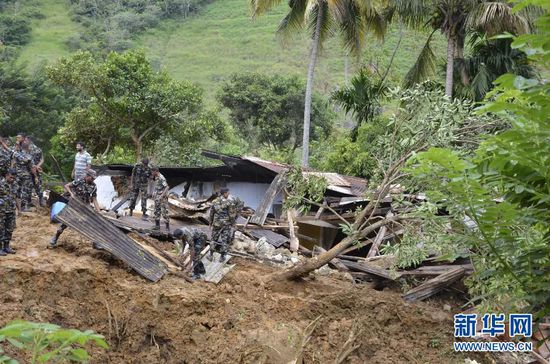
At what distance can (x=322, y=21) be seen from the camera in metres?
21.1

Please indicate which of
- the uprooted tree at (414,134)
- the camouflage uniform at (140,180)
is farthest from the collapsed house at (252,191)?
the uprooted tree at (414,134)

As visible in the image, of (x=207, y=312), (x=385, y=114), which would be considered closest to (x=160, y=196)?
(x=207, y=312)

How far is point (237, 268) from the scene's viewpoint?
13.0 metres

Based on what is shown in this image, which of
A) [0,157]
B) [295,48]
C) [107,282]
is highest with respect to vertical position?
[0,157]

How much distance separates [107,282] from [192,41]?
163 feet

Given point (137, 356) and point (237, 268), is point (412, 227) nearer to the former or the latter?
point (237, 268)

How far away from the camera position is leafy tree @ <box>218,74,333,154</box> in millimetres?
32375

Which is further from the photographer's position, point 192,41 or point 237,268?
point 192,41

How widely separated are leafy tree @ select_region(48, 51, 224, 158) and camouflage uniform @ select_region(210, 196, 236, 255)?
31.9 ft

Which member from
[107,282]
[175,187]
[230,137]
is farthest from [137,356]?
A: [230,137]

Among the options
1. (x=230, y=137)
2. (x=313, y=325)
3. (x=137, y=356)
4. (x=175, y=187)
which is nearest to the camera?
(x=137, y=356)

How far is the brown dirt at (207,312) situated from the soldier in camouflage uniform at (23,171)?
0.78m

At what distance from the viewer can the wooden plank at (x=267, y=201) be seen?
53.0 ft

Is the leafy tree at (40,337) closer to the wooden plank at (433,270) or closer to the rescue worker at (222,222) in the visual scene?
the rescue worker at (222,222)
